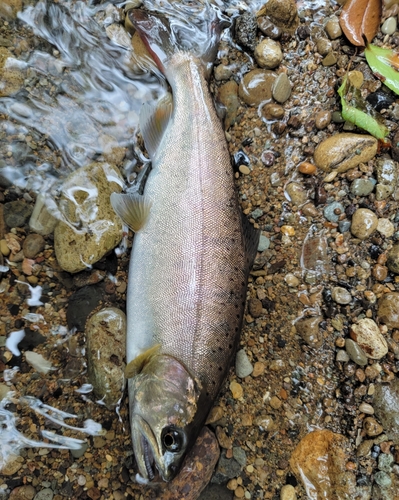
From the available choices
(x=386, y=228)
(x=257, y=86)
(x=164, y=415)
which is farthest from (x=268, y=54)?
(x=164, y=415)

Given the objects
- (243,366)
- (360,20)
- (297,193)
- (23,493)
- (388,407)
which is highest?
(360,20)

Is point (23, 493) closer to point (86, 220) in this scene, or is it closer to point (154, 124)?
point (86, 220)

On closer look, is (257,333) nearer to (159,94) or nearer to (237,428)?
(237,428)

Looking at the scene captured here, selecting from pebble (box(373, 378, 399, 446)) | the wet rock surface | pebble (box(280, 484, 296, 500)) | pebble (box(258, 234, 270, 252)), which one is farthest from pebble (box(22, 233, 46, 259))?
pebble (box(373, 378, 399, 446))

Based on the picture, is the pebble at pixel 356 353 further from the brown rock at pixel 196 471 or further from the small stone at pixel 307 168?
the small stone at pixel 307 168

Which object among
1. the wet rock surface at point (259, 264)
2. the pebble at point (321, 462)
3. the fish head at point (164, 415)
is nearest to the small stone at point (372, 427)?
the wet rock surface at point (259, 264)
